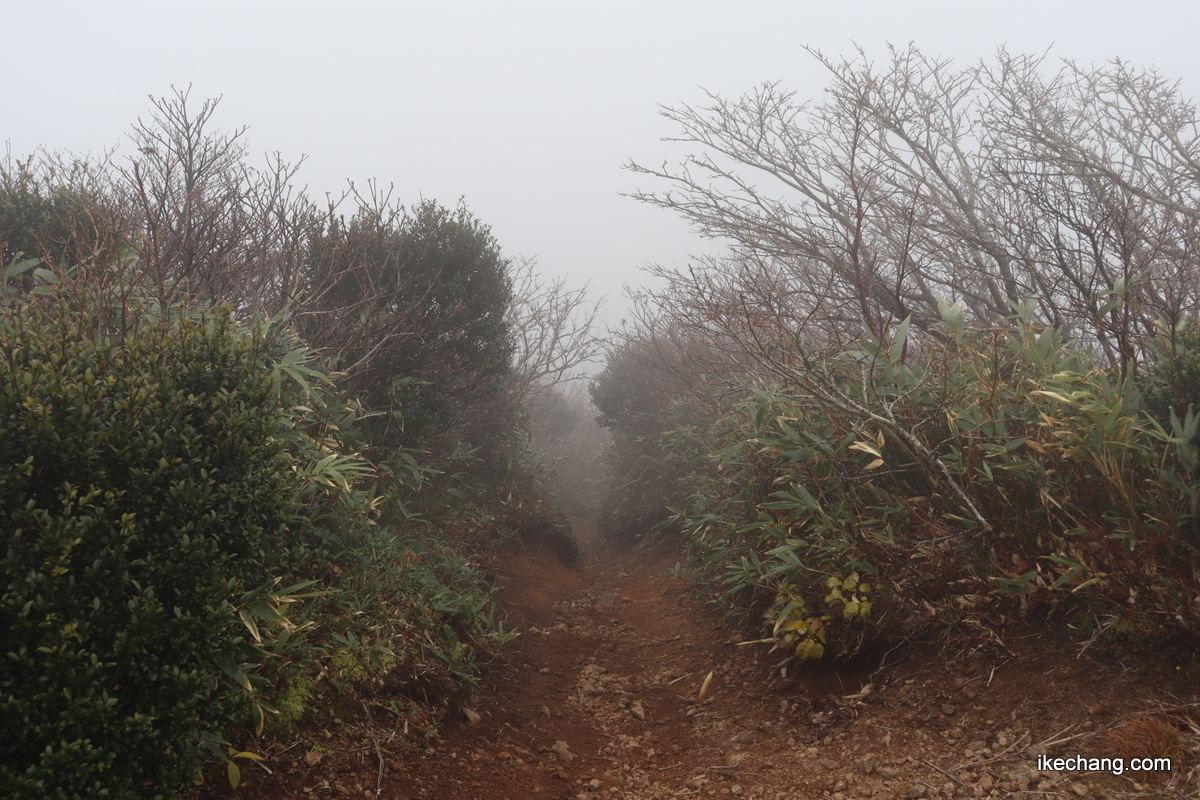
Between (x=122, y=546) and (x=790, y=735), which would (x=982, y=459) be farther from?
(x=122, y=546)

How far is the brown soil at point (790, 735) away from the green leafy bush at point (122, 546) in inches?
30.1

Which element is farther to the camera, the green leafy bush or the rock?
the rock

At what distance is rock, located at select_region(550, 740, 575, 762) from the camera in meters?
3.60

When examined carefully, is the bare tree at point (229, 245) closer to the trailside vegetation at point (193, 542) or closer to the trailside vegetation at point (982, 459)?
the trailside vegetation at point (193, 542)

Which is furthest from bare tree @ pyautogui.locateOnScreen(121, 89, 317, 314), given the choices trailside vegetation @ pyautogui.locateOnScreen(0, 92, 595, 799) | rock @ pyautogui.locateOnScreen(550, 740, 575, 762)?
rock @ pyautogui.locateOnScreen(550, 740, 575, 762)

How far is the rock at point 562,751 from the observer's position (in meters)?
3.60

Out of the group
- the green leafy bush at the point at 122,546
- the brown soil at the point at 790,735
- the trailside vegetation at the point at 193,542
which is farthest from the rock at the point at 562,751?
the green leafy bush at the point at 122,546

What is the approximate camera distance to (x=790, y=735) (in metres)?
3.47

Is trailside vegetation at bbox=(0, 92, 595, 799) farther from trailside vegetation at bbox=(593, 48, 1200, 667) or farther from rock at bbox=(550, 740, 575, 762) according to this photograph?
trailside vegetation at bbox=(593, 48, 1200, 667)

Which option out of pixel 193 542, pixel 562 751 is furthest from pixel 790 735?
pixel 193 542

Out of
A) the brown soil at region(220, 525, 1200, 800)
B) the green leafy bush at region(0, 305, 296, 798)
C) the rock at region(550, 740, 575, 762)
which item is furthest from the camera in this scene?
the rock at region(550, 740, 575, 762)

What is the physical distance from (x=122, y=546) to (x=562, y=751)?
7.86ft

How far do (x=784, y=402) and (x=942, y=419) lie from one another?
905mm

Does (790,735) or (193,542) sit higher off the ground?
(193,542)
